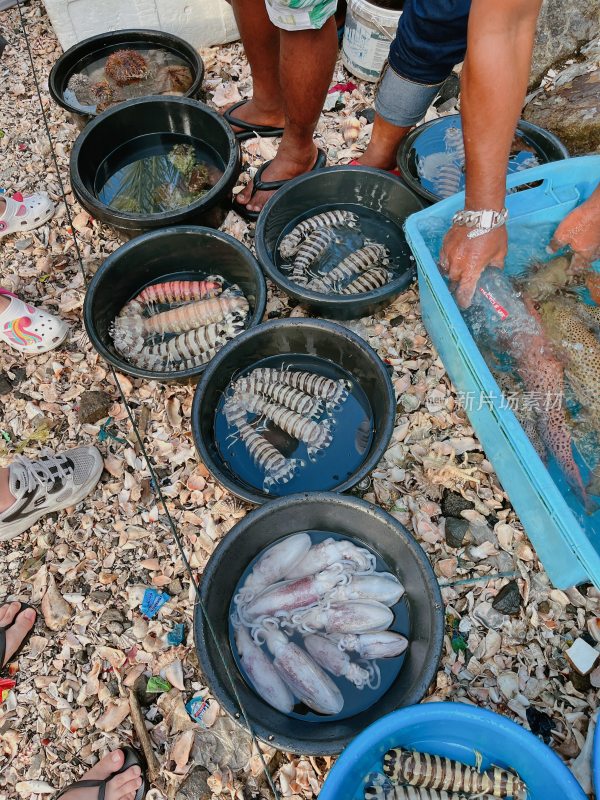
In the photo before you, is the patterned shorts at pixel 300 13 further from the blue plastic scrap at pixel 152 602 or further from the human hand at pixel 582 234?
the blue plastic scrap at pixel 152 602

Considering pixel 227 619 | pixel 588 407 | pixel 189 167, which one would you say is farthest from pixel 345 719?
pixel 189 167

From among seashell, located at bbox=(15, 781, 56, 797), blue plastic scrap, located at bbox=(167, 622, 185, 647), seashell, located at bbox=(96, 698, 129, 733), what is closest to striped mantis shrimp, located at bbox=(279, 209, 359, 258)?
blue plastic scrap, located at bbox=(167, 622, 185, 647)

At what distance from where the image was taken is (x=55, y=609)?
3.20m

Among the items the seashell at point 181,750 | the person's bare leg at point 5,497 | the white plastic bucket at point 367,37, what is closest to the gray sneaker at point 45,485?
the person's bare leg at point 5,497

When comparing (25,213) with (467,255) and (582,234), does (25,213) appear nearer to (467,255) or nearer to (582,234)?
(467,255)

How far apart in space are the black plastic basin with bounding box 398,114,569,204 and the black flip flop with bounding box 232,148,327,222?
693 millimetres

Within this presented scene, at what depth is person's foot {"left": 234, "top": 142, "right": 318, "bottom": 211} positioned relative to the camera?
14.2ft

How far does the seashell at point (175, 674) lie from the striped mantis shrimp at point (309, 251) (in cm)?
255

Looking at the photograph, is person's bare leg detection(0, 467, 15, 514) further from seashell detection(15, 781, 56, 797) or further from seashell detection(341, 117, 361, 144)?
seashell detection(341, 117, 361, 144)

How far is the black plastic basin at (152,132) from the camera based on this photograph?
3922 millimetres

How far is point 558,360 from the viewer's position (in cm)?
324

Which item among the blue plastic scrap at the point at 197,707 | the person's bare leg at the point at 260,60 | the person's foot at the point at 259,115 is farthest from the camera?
the person's foot at the point at 259,115

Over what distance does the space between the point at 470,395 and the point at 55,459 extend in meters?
2.53

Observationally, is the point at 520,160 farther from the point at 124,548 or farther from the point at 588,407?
the point at 124,548
